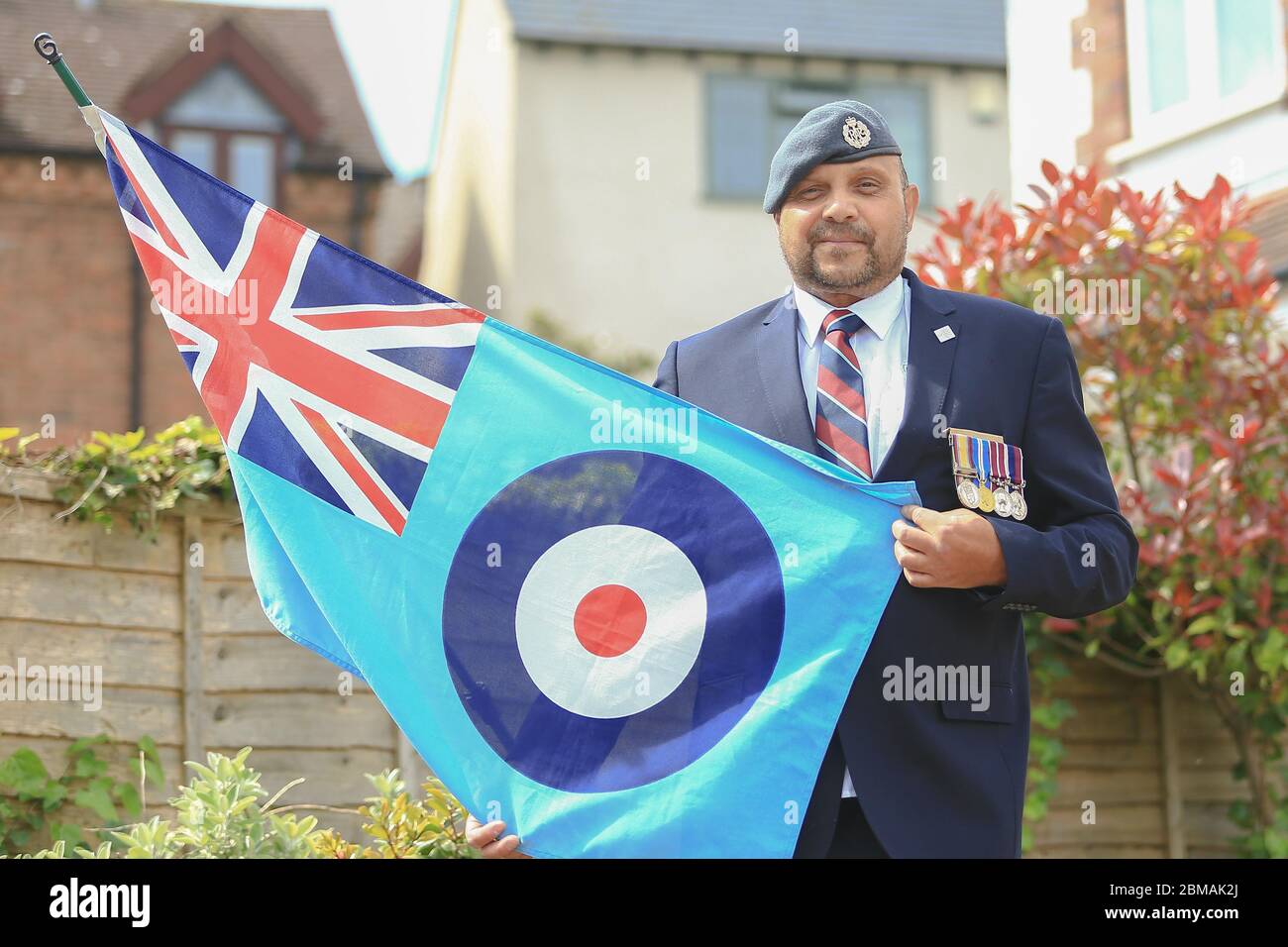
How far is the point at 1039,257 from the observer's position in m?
6.03

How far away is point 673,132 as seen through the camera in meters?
18.1

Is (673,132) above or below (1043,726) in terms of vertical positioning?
above

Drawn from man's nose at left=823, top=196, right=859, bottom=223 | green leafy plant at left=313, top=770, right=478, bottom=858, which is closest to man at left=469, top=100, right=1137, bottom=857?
man's nose at left=823, top=196, right=859, bottom=223

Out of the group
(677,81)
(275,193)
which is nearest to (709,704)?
(677,81)

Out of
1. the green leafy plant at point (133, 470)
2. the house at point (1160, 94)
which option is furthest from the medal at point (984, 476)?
the house at point (1160, 94)

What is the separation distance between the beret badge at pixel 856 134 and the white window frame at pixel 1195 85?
6295 millimetres

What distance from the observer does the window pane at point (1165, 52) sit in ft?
30.6

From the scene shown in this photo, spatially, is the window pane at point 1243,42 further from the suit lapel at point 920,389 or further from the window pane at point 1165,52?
the suit lapel at point 920,389

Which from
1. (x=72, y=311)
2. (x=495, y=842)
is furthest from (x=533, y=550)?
(x=72, y=311)

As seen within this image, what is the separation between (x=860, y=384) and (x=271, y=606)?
122 cm

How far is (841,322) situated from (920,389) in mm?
206

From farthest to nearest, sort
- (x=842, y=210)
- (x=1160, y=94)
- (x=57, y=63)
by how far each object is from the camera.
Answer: (x=1160, y=94)
(x=57, y=63)
(x=842, y=210)

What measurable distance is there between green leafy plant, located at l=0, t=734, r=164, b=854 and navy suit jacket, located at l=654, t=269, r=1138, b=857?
2.42 meters

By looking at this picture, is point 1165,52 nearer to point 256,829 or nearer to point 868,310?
point 868,310
